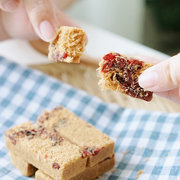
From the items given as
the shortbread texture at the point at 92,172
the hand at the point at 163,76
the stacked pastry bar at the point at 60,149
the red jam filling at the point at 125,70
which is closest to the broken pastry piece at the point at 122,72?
the red jam filling at the point at 125,70

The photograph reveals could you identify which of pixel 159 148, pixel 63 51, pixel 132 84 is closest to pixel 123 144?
pixel 159 148

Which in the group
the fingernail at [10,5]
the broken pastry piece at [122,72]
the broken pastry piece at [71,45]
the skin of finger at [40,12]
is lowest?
the broken pastry piece at [122,72]

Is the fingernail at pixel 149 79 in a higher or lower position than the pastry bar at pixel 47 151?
higher

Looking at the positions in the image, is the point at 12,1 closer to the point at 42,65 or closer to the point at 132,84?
the point at 132,84

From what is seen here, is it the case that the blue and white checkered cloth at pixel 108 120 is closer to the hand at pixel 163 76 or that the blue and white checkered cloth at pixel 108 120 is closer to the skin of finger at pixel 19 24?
the skin of finger at pixel 19 24

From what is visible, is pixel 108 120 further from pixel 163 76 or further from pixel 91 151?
pixel 163 76

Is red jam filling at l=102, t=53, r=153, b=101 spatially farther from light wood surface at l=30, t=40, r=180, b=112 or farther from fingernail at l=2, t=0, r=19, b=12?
light wood surface at l=30, t=40, r=180, b=112
